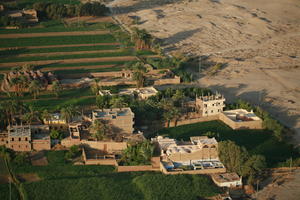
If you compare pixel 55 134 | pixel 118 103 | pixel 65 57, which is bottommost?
pixel 65 57

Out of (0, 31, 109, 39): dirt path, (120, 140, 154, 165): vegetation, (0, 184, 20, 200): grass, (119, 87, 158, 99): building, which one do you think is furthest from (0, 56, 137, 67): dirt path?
(0, 184, 20, 200): grass

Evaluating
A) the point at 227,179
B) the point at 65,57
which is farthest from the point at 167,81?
the point at 227,179

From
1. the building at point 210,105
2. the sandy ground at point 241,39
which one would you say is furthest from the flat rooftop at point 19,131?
the sandy ground at point 241,39

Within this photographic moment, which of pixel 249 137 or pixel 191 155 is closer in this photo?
pixel 191 155

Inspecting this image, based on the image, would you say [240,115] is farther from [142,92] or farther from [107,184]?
[107,184]

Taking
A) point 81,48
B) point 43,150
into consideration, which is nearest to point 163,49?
point 81,48

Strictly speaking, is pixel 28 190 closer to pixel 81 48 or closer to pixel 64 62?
pixel 64 62
